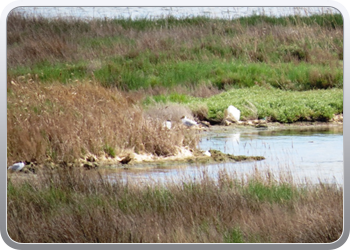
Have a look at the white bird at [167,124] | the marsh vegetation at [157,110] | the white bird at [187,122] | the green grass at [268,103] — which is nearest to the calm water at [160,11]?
the marsh vegetation at [157,110]

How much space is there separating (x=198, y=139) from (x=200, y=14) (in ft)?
8.73

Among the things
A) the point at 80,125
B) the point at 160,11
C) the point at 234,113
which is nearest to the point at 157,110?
the point at 234,113

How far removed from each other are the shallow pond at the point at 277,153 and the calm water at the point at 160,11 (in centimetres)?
111

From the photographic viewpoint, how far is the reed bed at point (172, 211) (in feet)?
15.0

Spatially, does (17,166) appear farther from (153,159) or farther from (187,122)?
(187,122)

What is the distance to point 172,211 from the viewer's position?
4.91 m

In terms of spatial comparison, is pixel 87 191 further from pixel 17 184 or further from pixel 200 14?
pixel 200 14

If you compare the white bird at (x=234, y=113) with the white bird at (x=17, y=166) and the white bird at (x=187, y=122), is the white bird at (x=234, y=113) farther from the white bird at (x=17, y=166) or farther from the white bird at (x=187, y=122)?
the white bird at (x=17, y=166)

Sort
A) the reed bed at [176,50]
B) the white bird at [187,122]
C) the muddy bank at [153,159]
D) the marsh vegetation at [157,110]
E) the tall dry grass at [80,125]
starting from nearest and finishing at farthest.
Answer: the marsh vegetation at [157,110] < the reed bed at [176,50] < the tall dry grass at [80,125] < the muddy bank at [153,159] < the white bird at [187,122]

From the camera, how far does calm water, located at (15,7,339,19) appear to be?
5082 mm

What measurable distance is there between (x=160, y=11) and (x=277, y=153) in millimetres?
2335

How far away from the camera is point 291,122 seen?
930cm

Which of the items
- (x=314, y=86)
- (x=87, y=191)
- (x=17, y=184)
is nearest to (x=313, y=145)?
(x=314, y=86)

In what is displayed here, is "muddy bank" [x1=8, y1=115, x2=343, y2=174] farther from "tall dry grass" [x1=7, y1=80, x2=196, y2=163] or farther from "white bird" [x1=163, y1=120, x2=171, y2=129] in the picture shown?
"white bird" [x1=163, y1=120, x2=171, y2=129]
